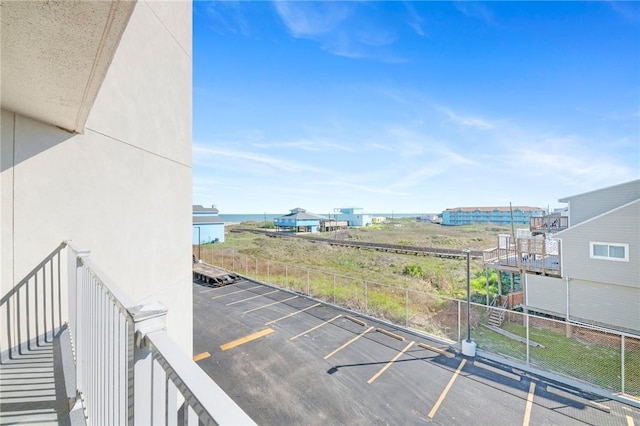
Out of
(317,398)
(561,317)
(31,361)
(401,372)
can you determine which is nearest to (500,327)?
(561,317)

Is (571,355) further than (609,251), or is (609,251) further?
(609,251)

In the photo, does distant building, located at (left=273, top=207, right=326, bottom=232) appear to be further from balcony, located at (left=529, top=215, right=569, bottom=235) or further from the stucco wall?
the stucco wall

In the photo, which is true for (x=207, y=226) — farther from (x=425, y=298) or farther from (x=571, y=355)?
(x=571, y=355)

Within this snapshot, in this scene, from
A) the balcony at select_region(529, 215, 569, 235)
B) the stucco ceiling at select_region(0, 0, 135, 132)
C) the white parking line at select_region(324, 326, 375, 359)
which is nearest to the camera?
the stucco ceiling at select_region(0, 0, 135, 132)

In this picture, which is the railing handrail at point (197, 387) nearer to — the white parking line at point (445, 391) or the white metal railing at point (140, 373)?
the white metal railing at point (140, 373)

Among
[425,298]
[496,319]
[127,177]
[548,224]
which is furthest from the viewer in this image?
[548,224]

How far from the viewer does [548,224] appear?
20281 millimetres

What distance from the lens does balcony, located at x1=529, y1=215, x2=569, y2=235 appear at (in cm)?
1906

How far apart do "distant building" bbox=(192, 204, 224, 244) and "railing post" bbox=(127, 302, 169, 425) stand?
3459 cm

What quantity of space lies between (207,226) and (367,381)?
32220 mm

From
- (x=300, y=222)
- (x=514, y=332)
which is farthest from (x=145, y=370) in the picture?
(x=300, y=222)

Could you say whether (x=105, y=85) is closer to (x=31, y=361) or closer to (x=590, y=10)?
(x=31, y=361)

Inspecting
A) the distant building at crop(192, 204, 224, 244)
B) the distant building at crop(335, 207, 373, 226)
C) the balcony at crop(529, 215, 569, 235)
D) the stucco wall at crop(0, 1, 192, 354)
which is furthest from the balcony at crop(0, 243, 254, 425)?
the distant building at crop(335, 207, 373, 226)

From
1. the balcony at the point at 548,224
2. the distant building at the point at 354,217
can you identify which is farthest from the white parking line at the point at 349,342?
the distant building at the point at 354,217
